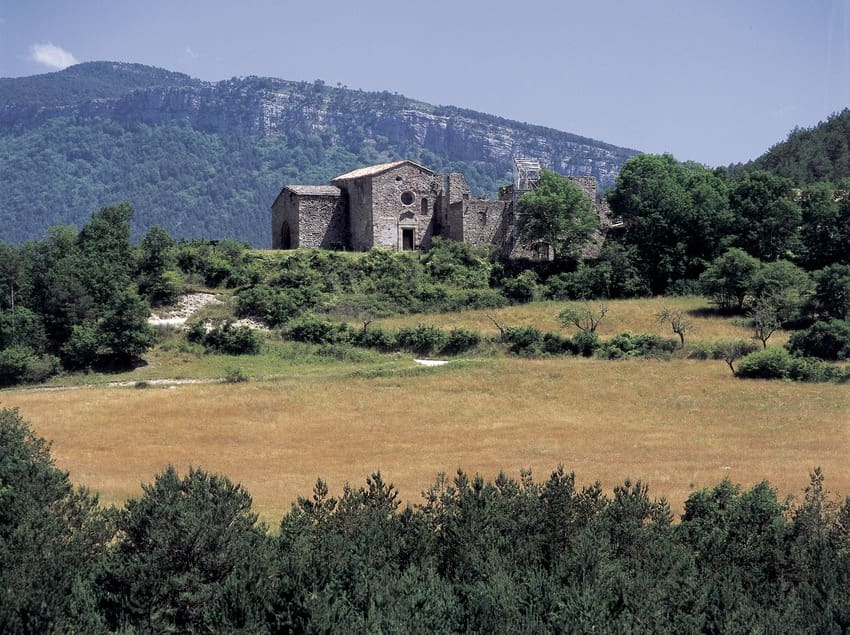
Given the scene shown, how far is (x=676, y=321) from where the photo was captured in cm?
5103

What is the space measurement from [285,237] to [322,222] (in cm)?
393

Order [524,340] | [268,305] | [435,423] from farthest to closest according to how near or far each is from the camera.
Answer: [268,305], [524,340], [435,423]

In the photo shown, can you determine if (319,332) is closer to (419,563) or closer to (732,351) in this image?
(732,351)

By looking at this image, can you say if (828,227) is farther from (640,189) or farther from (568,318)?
(568,318)

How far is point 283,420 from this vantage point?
38.7m

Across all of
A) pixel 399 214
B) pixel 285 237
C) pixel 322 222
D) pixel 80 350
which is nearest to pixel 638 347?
pixel 399 214

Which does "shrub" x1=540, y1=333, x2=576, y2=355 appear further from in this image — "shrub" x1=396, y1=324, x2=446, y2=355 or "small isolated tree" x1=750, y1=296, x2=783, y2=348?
"small isolated tree" x1=750, y1=296, x2=783, y2=348

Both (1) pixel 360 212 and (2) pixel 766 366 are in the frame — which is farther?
(1) pixel 360 212

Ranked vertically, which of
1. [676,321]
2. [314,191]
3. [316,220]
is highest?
[314,191]

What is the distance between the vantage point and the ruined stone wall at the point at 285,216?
221ft

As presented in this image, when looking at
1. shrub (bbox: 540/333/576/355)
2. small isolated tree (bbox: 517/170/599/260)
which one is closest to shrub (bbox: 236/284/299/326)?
shrub (bbox: 540/333/576/355)

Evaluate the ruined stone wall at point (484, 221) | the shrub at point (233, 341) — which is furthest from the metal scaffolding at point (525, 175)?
the shrub at point (233, 341)

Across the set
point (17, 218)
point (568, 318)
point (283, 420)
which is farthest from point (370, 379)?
point (17, 218)

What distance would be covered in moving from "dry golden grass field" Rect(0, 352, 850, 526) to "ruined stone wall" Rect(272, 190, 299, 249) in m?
21.7
